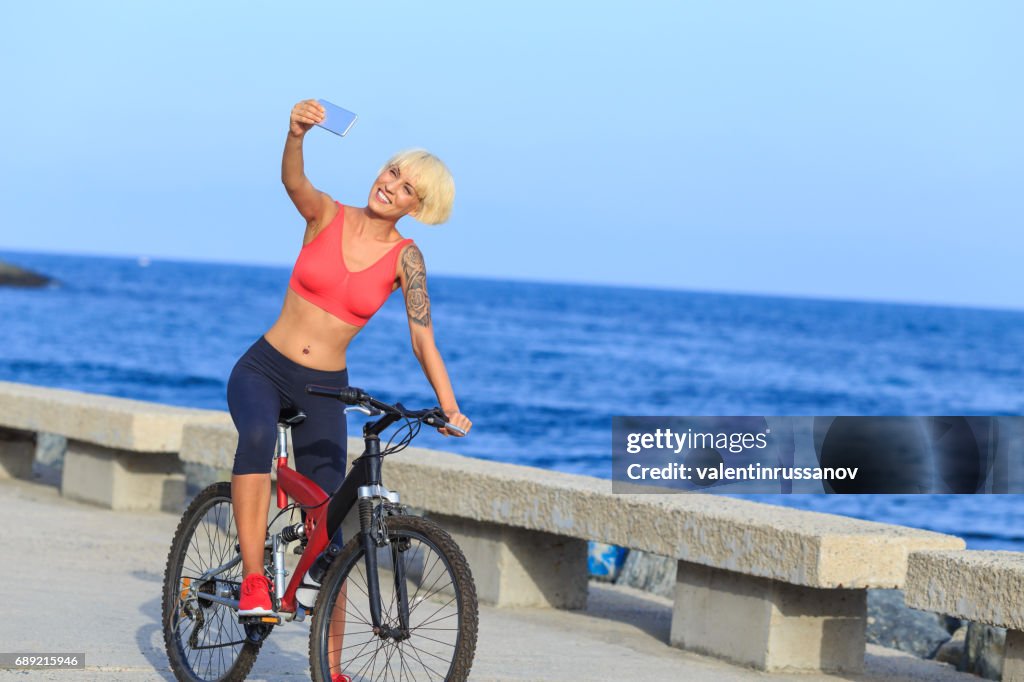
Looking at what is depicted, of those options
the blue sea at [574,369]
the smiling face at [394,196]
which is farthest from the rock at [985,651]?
the blue sea at [574,369]

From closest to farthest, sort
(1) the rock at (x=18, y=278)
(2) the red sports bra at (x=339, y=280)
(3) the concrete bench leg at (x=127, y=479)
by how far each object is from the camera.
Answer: (2) the red sports bra at (x=339, y=280)
(3) the concrete bench leg at (x=127, y=479)
(1) the rock at (x=18, y=278)

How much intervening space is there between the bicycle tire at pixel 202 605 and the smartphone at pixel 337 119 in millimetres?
1314

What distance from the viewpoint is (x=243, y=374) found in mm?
4480

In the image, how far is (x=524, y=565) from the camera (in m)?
6.90

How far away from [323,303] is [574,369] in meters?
42.3

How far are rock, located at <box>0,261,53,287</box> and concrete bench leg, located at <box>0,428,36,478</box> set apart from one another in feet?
281

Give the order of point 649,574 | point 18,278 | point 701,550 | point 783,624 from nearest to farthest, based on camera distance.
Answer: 1. point 783,624
2. point 701,550
3. point 649,574
4. point 18,278

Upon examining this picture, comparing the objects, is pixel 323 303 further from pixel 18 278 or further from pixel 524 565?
pixel 18 278

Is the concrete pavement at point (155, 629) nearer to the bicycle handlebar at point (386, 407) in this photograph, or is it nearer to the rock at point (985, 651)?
the rock at point (985, 651)

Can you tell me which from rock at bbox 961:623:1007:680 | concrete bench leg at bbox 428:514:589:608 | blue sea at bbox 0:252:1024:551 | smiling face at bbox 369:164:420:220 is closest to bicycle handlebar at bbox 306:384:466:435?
smiling face at bbox 369:164:420:220

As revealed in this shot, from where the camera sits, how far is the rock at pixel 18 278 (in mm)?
91375

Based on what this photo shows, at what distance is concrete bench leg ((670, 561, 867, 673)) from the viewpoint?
574 centimetres

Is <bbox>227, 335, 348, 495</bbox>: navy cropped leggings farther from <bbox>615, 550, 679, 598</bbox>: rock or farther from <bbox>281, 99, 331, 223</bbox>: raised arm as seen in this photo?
<bbox>615, 550, 679, 598</bbox>: rock

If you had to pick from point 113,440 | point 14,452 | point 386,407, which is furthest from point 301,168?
point 14,452
